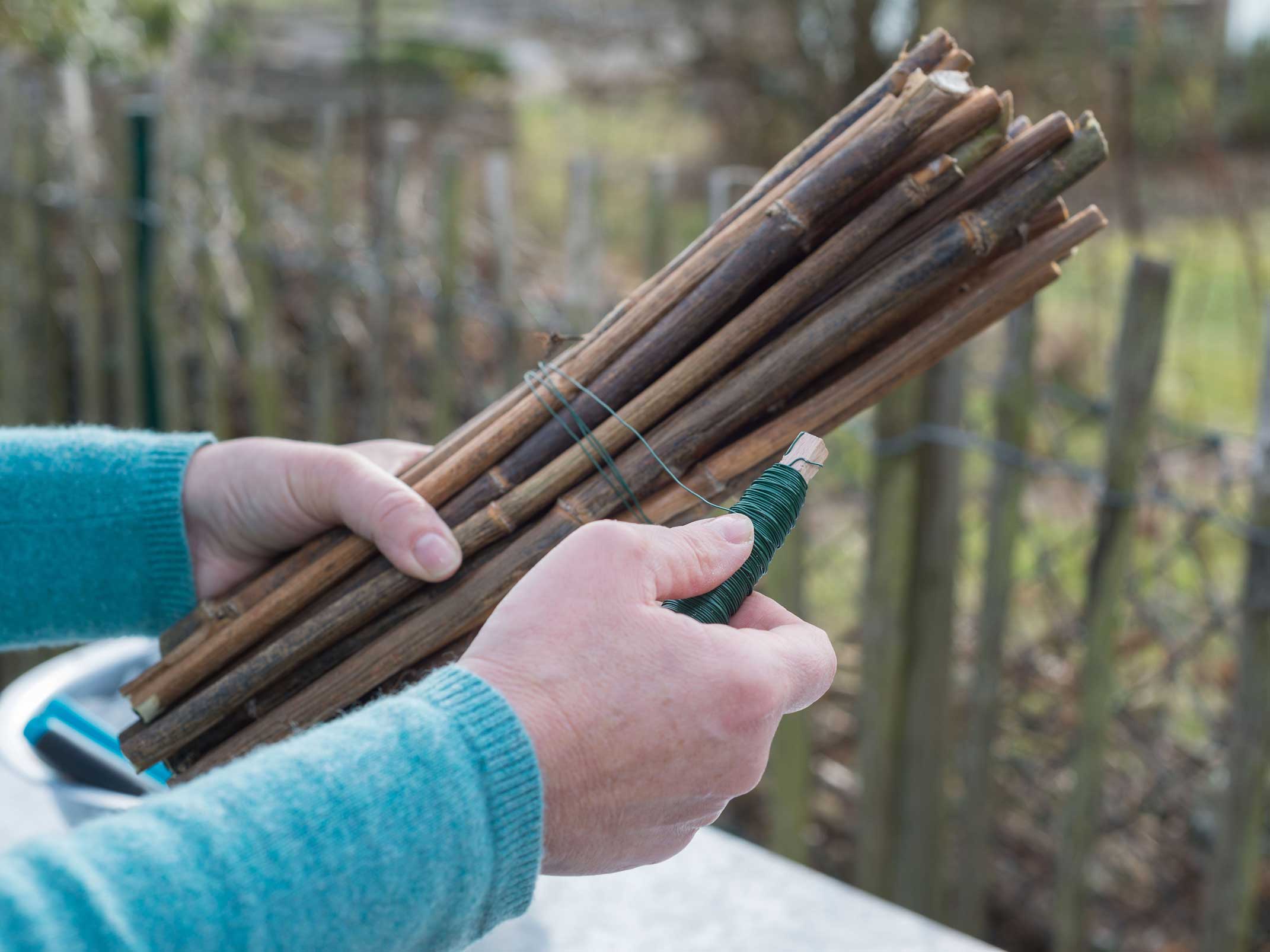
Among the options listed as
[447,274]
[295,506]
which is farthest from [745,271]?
[447,274]

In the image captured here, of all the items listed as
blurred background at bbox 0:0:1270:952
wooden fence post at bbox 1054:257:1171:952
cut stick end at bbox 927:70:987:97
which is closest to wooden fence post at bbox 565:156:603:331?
blurred background at bbox 0:0:1270:952

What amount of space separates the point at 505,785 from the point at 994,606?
126cm

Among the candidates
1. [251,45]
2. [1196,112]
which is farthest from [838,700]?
[251,45]

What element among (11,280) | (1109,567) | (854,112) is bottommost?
(1109,567)

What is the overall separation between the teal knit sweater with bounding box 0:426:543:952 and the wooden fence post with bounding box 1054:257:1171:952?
1.17 metres

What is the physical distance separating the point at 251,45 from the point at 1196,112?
5926mm

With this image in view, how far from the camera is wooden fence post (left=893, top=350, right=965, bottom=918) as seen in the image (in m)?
1.74

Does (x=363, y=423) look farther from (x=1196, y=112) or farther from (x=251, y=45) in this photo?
(x=251, y=45)

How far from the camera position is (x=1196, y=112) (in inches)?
108

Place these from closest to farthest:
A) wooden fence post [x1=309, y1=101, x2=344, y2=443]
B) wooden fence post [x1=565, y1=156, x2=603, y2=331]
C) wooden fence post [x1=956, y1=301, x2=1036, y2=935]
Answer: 1. wooden fence post [x1=956, y1=301, x2=1036, y2=935]
2. wooden fence post [x1=565, y1=156, x2=603, y2=331]
3. wooden fence post [x1=309, y1=101, x2=344, y2=443]

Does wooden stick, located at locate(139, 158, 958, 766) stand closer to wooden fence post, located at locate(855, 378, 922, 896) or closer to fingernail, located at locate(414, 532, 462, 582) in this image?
fingernail, located at locate(414, 532, 462, 582)

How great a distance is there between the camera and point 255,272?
2549 mm

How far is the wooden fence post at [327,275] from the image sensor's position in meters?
2.29

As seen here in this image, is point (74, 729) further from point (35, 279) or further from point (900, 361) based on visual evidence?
point (35, 279)
